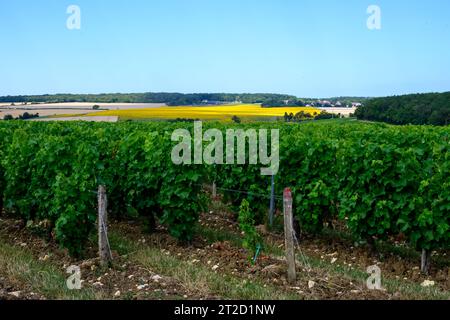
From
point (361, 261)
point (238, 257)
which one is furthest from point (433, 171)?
point (238, 257)

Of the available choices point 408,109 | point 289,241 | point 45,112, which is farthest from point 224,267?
point 408,109

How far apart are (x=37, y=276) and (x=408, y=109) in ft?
197

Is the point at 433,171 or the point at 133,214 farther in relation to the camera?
the point at 133,214

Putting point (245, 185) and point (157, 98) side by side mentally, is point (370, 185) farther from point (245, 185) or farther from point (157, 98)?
point (157, 98)

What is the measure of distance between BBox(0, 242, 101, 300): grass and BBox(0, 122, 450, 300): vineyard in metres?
0.73

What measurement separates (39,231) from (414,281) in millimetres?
8209

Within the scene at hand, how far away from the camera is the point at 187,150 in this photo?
1072 cm

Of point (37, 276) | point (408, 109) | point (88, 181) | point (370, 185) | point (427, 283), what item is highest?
point (408, 109)

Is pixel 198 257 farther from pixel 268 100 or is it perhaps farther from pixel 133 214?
pixel 268 100

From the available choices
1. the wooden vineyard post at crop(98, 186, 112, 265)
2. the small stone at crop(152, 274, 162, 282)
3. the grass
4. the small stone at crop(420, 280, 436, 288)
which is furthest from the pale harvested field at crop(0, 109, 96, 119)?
the small stone at crop(420, 280, 436, 288)

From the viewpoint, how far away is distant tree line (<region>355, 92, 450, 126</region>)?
57931 millimetres

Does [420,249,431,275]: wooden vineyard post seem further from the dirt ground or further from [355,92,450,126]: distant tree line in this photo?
[355,92,450,126]: distant tree line

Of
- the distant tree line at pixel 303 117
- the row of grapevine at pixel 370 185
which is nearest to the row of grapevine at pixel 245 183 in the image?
the row of grapevine at pixel 370 185

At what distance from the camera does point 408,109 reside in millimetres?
61938
